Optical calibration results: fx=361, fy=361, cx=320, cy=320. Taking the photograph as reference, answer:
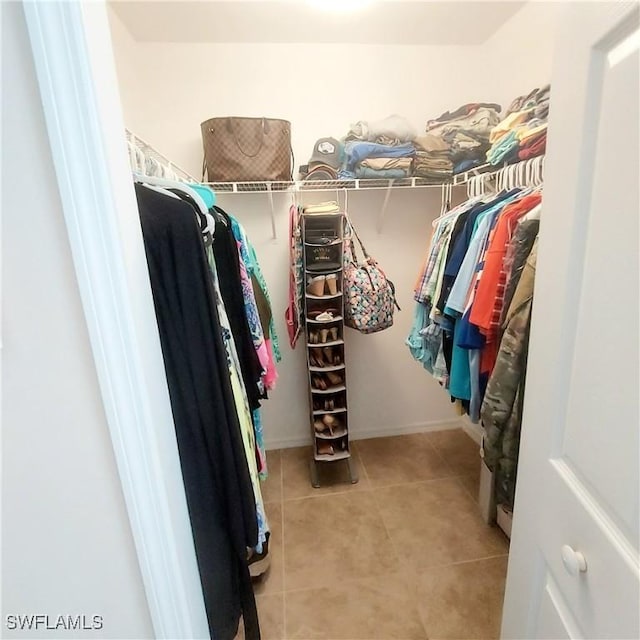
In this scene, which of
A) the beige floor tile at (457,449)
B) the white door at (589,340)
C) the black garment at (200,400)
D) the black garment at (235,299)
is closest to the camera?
the white door at (589,340)

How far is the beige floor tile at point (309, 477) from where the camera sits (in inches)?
76.7

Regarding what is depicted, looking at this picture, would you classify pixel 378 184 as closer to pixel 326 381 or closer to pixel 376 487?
pixel 326 381

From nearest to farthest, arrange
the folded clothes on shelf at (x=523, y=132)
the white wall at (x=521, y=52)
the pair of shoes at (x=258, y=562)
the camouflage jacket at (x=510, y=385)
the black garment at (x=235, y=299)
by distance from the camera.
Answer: the camouflage jacket at (x=510, y=385) → the black garment at (x=235, y=299) → the folded clothes on shelf at (x=523, y=132) → the pair of shoes at (x=258, y=562) → the white wall at (x=521, y=52)

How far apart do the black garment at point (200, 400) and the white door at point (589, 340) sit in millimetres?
623

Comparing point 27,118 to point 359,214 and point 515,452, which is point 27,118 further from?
point 359,214

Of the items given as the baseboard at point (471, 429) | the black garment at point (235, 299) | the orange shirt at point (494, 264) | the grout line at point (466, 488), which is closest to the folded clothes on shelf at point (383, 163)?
the orange shirt at point (494, 264)

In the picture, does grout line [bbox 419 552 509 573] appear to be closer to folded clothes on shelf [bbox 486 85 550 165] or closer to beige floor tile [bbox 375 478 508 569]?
beige floor tile [bbox 375 478 508 569]

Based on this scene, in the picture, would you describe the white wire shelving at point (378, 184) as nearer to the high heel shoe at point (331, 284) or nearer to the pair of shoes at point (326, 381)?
the high heel shoe at point (331, 284)

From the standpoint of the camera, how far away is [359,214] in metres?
2.08

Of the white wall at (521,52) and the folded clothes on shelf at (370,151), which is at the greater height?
the white wall at (521,52)

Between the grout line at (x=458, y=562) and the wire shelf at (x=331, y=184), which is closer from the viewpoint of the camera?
the grout line at (x=458, y=562)

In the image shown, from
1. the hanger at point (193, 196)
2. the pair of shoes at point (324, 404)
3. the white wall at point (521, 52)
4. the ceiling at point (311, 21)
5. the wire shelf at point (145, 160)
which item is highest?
the ceiling at point (311, 21)

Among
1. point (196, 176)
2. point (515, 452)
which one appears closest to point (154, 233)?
point (515, 452)

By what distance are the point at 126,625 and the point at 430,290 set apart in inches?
54.7
